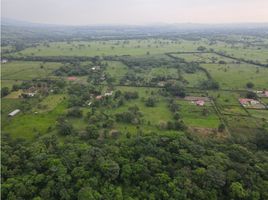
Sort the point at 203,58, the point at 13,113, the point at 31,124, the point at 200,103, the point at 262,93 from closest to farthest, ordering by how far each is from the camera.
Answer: the point at 31,124, the point at 13,113, the point at 200,103, the point at 262,93, the point at 203,58

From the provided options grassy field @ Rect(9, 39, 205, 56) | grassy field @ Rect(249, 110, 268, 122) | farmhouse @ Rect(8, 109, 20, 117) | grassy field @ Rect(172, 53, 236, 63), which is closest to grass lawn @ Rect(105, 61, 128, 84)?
grassy field @ Rect(9, 39, 205, 56)

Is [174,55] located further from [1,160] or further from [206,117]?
[1,160]

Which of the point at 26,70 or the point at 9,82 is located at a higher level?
the point at 9,82

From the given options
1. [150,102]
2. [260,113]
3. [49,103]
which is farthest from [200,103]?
[49,103]

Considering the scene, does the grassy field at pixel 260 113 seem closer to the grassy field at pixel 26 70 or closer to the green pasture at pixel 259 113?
the green pasture at pixel 259 113

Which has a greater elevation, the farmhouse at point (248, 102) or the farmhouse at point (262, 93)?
the farmhouse at point (262, 93)

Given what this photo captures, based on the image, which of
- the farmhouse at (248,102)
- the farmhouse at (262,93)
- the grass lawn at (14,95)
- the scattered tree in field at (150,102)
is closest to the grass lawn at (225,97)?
A: the farmhouse at (248,102)

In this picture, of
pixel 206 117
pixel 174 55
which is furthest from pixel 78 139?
pixel 174 55

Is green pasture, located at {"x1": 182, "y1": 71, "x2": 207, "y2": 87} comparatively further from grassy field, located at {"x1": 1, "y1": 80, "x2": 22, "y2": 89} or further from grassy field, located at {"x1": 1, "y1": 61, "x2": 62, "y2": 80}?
grassy field, located at {"x1": 1, "y1": 80, "x2": 22, "y2": 89}

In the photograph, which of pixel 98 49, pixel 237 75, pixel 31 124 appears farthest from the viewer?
pixel 98 49

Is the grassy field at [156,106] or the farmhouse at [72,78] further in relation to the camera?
the farmhouse at [72,78]

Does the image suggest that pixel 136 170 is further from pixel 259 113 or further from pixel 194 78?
pixel 194 78
